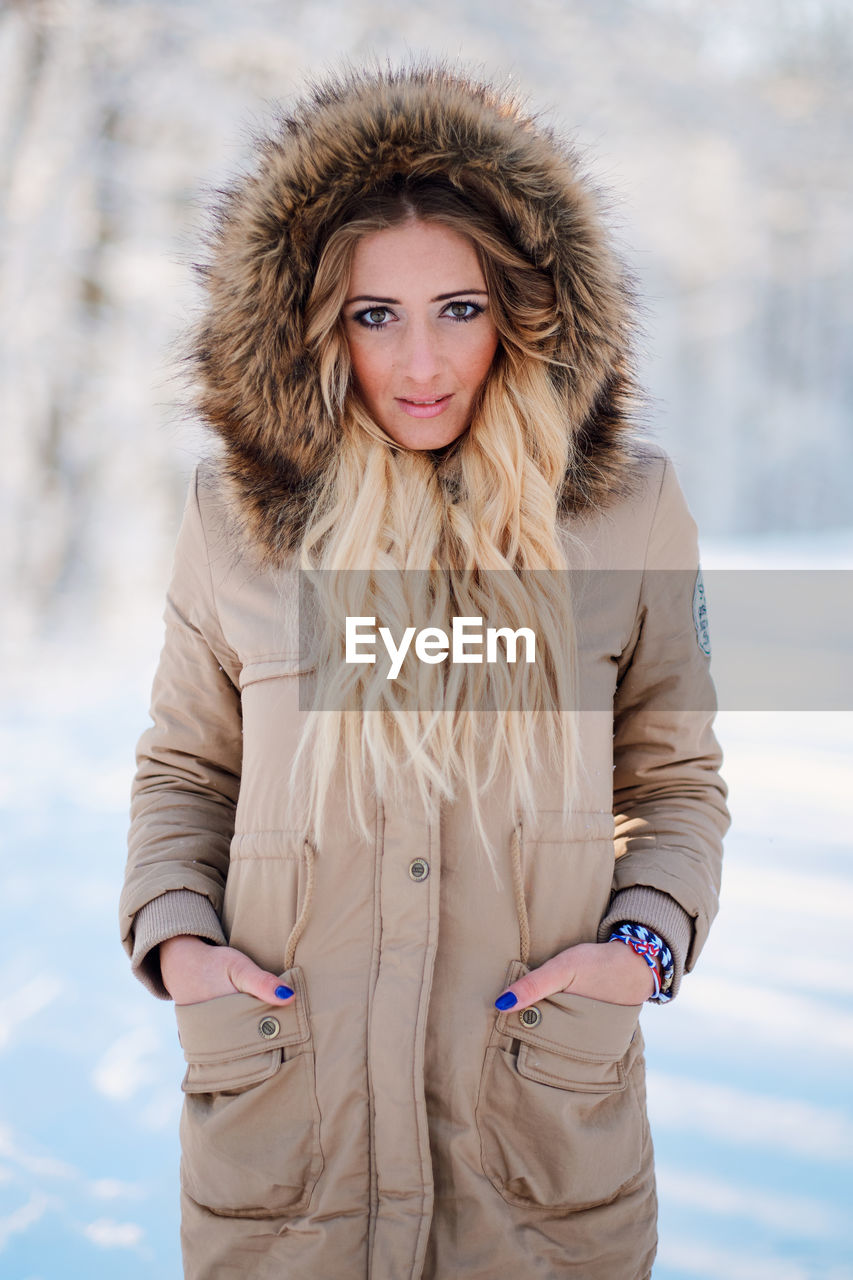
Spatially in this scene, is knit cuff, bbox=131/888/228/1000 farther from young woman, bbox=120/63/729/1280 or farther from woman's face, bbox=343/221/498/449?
woman's face, bbox=343/221/498/449

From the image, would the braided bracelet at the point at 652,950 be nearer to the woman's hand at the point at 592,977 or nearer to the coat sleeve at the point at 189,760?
the woman's hand at the point at 592,977

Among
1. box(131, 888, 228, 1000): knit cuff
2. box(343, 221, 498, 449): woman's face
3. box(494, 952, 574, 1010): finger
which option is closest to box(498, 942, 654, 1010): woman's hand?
box(494, 952, 574, 1010): finger

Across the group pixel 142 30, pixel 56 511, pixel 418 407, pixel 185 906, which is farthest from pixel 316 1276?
pixel 142 30

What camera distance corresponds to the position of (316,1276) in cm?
139

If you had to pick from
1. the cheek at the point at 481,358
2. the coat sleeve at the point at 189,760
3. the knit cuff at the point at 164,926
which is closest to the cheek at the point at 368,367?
the cheek at the point at 481,358

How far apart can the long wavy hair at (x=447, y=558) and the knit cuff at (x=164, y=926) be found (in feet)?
0.74

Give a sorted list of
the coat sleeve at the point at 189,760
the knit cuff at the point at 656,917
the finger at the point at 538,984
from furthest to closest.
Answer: the coat sleeve at the point at 189,760, the knit cuff at the point at 656,917, the finger at the point at 538,984

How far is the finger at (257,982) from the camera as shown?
1.41 m

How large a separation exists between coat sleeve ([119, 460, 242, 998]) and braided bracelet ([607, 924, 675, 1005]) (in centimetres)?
58

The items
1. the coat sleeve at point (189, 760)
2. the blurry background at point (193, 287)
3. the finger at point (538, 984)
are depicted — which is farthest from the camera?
the blurry background at point (193, 287)

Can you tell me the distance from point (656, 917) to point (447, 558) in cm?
58

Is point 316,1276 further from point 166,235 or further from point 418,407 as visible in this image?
point 166,235

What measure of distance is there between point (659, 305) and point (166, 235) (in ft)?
10.2

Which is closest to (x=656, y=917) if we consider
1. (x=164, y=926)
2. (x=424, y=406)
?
(x=164, y=926)
